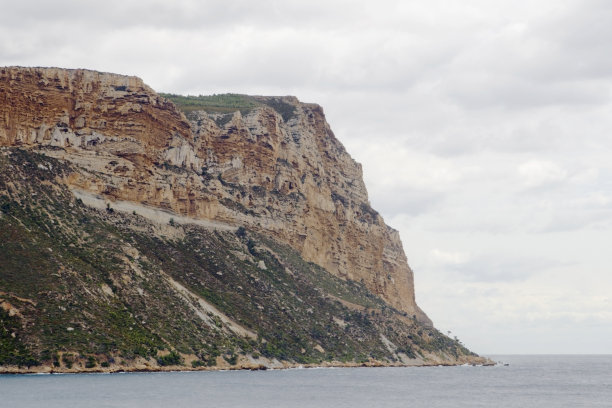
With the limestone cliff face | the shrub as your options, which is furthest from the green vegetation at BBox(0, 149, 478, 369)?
the limestone cliff face

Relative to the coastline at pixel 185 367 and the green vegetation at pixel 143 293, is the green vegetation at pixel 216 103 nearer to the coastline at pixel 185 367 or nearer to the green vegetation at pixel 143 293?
the green vegetation at pixel 143 293

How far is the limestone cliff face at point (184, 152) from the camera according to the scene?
136m

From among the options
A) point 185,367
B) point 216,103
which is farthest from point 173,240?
point 216,103

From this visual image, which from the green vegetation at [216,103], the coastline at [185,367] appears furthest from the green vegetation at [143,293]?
the green vegetation at [216,103]

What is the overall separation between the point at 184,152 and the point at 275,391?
69.2m

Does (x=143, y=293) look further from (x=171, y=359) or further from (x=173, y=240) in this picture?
(x=173, y=240)

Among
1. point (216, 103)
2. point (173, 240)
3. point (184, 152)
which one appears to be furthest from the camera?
point (216, 103)

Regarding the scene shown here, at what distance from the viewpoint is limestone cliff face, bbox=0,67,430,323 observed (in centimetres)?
13625

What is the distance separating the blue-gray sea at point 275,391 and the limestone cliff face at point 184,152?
3963 centimetres

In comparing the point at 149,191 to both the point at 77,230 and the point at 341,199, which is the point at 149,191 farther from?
the point at 341,199

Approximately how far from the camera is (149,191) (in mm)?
140625

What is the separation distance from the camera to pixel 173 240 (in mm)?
136500

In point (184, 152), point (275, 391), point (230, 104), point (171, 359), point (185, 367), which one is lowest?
point (275, 391)

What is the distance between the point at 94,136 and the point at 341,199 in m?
70.9
